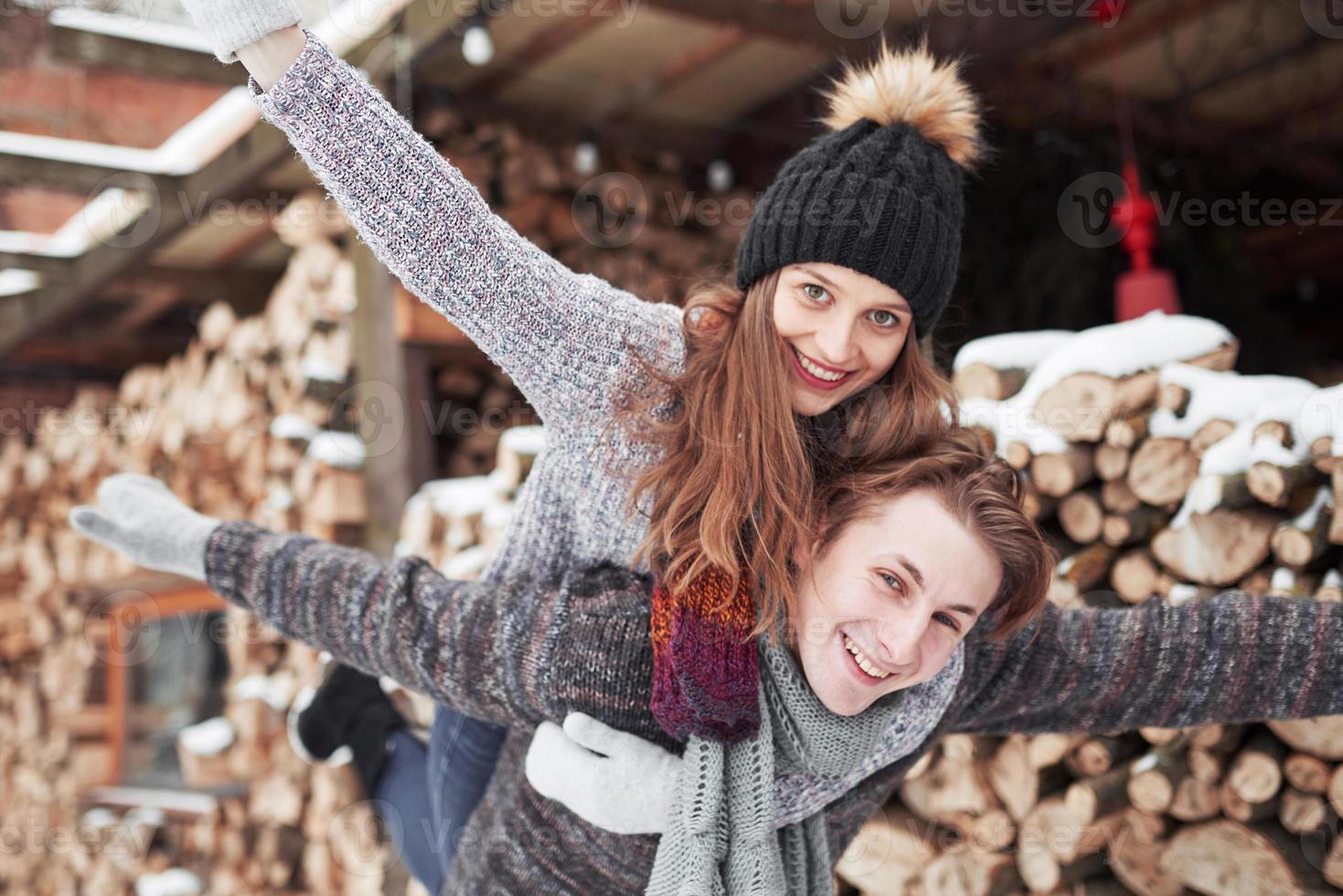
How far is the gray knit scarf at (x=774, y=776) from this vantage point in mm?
1264

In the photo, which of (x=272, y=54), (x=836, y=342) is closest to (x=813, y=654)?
(x=836, y=342)

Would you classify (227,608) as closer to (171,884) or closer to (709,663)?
(171,884)

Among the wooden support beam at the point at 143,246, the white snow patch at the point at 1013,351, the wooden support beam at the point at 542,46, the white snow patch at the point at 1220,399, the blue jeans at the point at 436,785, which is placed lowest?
the blue jeans at the point at 436,785

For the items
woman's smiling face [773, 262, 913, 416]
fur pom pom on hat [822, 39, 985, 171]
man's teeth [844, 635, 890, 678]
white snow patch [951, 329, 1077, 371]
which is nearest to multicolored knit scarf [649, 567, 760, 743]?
man's teeth [844, 635, 890, 678]

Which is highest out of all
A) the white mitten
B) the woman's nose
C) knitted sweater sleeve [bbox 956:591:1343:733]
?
the woman's nose

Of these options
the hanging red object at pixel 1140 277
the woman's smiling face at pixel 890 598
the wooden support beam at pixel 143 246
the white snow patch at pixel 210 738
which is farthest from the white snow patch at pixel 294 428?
the woman's smiling face at pixel 890 598

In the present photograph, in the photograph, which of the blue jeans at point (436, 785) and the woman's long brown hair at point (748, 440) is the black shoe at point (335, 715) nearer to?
the blue jeans at point (436, 785)

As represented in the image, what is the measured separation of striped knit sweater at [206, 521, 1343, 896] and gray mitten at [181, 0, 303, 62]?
0.63m

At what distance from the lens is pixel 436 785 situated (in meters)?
1.72

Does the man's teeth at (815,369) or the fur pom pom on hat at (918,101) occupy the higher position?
the fur pom pom on hat at (918,101)

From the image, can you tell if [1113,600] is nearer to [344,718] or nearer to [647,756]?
[647,756]

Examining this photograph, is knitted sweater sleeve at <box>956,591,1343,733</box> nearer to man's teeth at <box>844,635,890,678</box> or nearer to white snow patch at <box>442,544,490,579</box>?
man's teeth at <box>844,635,890,678</box>

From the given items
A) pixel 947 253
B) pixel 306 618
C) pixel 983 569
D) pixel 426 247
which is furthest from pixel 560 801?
pixel 947 253

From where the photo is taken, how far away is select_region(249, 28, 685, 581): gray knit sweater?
3.86 ft
